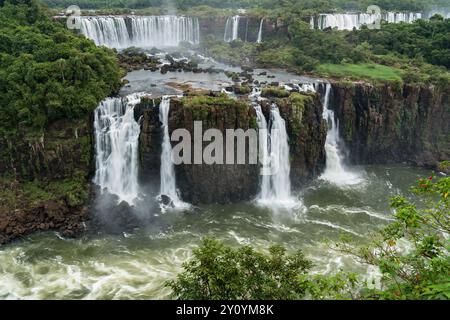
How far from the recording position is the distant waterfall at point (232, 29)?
150 ft

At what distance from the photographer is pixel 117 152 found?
75.2ft

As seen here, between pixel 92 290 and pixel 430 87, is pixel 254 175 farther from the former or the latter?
pixel 430 87

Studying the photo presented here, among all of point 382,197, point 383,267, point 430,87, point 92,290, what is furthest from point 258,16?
point 383,267

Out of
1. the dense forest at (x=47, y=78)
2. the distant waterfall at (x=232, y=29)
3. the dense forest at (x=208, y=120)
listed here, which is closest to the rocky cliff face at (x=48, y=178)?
the dense forest at (x=208, y=120)

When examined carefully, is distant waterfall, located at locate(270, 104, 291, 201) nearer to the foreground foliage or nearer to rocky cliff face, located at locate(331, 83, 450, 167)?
rocky cliff face, located at locate(331, 83, 450, 167)

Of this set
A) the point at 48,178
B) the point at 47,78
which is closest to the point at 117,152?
the point at 48,178

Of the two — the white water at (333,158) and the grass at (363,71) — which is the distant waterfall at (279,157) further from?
the grass at (363,71)

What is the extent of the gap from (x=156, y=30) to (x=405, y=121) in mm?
26002

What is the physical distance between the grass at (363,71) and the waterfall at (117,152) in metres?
16.4

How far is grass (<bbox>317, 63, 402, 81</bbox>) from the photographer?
30688 millimetres

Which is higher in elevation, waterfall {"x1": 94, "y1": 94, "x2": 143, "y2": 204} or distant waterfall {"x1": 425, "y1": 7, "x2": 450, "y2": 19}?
distant waterfall {"x1": 425, "y1": 7, "x2": 450, "y2": 19}

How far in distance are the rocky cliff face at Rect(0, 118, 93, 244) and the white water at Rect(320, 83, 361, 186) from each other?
14497mm

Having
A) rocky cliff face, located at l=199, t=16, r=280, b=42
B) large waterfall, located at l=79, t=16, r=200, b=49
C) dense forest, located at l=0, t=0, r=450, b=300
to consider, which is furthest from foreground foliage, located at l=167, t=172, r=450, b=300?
rocky cliff face, located at l=199, t=16, r=280, b=42
